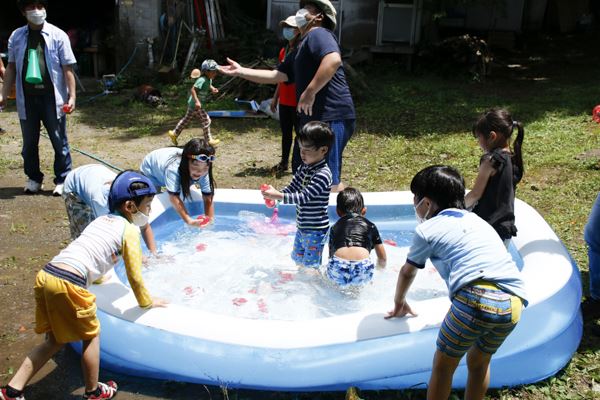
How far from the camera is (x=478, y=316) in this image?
8.52 ft

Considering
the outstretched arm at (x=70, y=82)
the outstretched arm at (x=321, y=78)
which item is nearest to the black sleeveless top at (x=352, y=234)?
the outstretched arm at (x=321, y=78)

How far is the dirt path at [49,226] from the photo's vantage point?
328cm

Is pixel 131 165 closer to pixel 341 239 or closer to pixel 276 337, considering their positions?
pixel 341 239

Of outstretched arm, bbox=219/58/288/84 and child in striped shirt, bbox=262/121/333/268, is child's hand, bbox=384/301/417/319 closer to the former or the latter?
child in striped shirt, bbox=262/121/333/268

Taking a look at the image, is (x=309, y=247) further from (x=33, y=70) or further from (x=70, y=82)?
(x=33, y=70)

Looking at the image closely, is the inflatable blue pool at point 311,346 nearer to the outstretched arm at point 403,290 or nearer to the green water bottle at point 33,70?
the outstretched arm at point 403,290

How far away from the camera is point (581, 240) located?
16.9 feet

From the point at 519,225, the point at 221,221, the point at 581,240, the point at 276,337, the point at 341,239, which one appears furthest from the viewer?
the point at 221,221

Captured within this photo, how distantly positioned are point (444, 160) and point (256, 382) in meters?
5.11

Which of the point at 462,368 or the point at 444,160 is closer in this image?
the point at 462,368

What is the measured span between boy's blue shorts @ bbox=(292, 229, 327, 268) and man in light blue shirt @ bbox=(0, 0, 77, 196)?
2.93 meters

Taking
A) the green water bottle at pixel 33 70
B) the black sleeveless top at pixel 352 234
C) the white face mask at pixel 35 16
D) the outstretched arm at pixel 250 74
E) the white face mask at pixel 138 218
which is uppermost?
the white face mask at pixel 35 16

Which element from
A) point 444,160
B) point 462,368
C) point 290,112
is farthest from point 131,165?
point 462,368

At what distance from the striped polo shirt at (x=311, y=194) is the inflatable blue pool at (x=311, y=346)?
1046 millimetres
